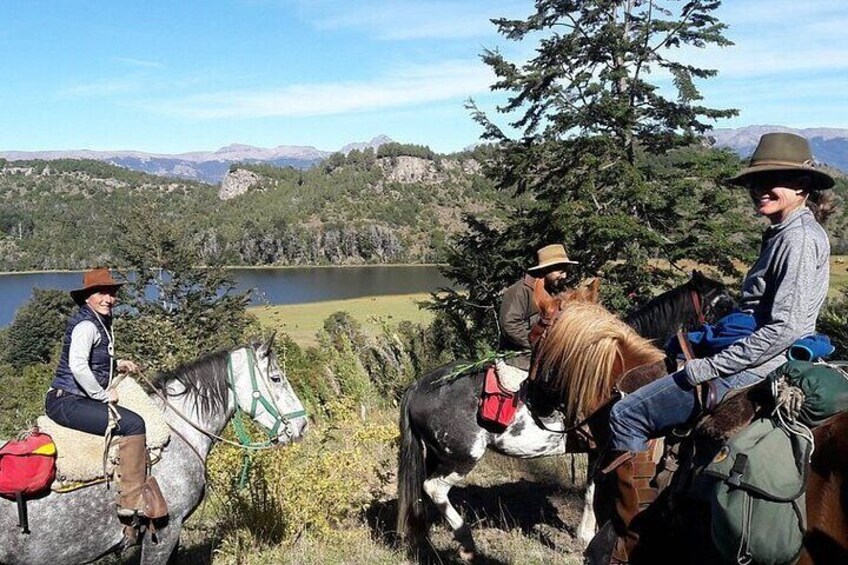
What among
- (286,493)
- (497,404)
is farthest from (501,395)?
(286,493)

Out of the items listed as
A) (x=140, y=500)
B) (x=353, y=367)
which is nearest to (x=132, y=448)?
(x=140, y=500)

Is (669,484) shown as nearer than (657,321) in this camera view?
Yes

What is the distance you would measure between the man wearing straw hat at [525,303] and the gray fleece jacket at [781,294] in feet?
10.7

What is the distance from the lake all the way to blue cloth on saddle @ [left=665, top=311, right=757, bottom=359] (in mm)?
63611

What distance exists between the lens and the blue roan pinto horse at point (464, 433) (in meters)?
5.89

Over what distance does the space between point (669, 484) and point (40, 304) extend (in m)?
55.8

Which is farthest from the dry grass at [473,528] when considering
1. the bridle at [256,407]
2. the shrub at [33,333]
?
the shrub at [33,333]

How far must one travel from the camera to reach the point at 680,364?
126 inches

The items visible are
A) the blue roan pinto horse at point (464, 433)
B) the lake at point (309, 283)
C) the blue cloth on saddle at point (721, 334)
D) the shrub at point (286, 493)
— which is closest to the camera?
the blue cloth on saddle at point (721, 334)

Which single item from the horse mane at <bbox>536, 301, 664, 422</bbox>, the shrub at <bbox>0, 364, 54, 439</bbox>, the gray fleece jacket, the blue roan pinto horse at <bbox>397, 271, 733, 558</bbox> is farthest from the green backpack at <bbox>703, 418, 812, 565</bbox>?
the shrub at <bbox>0, 364, 54, 439</bbox>

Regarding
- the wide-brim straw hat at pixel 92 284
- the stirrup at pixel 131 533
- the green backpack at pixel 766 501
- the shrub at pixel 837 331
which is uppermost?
the wide-brim straw hat at pixel 92 284

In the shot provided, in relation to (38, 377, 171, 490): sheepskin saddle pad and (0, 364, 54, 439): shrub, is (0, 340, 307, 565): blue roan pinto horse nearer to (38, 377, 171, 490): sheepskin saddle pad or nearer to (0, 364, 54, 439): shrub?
(38, 377, 171, 490): sheepskin saddle pad

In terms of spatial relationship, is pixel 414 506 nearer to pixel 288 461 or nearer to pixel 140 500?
pixel 288 461

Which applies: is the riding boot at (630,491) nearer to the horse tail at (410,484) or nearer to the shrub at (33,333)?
the horse tail at (410,484)
